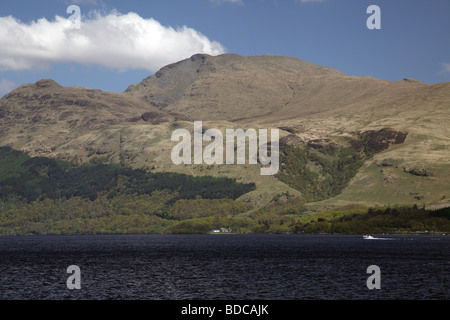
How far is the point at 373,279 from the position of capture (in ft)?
453
